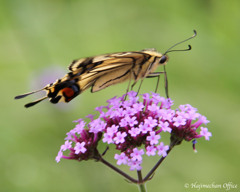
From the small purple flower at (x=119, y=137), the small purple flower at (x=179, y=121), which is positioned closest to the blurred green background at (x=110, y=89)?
the small purple flower at (x=119, y=137)

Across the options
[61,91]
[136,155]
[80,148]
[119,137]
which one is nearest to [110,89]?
[61,91]

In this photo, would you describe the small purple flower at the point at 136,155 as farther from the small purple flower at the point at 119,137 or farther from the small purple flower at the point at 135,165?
the small purple flower at the point at 119,137

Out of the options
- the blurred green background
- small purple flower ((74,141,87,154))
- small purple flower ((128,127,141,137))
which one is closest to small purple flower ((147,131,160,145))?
small purple flower ((128,127,141,137))

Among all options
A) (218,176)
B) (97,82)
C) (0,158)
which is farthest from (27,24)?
(218,176)

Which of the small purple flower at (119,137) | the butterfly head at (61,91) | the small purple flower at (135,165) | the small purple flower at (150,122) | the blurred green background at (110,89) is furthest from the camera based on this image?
the blurred green background at (110,89)

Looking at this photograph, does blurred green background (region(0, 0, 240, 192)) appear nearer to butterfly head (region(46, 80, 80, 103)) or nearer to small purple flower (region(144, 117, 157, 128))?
butterfly head (region(46, 80, 80, 103))

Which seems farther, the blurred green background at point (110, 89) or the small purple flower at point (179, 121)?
the blurred green background at point (110, 89)

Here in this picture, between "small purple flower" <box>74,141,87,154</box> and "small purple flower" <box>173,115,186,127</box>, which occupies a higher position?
"small purple flower" <box>74,141,87,154</box>
